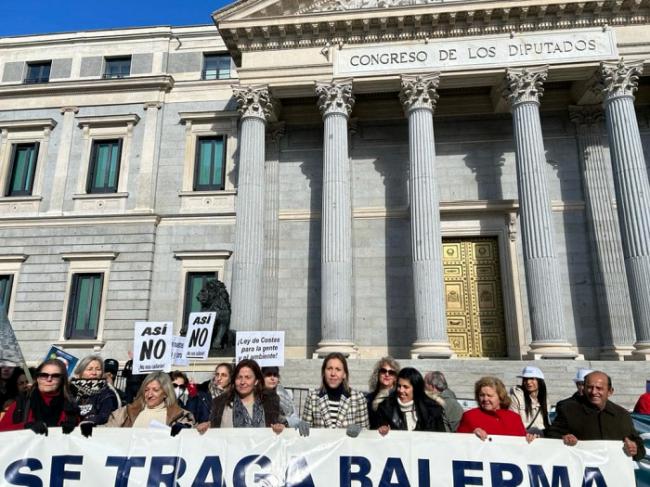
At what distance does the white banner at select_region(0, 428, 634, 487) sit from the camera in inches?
190

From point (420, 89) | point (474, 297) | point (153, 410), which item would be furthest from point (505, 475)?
point (420, 89)

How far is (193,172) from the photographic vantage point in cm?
2119

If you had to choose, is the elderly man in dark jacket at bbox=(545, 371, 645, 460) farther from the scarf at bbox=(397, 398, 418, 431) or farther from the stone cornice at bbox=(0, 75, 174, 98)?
the stone cornice at bbox=(0, 75, 174, 98)

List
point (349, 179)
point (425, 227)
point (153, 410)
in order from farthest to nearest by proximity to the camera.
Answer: point (349, 179) → point (425, 227) → point (153, 410)

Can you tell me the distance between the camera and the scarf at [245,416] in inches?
200

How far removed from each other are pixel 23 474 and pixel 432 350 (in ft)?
39.3

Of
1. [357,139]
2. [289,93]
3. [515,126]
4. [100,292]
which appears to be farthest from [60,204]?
[515,126]

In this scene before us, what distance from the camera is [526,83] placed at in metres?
17.2

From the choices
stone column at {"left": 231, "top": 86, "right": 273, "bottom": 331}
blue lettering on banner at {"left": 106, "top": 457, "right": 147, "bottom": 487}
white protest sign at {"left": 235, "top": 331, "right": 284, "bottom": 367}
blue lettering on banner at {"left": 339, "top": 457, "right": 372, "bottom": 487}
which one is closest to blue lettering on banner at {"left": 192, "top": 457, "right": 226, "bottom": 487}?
blue lettering on banner at {"left": 106, "top": 457, "right": 147, "bottom": 487}

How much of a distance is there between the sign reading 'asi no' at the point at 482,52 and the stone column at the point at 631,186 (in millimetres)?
971

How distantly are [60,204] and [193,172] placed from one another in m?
5.67

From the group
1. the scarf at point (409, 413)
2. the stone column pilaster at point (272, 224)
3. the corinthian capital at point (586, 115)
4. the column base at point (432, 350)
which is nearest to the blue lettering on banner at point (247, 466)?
the scarf at point (409, 413)

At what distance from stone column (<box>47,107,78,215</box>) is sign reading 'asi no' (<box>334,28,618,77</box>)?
40.0ft

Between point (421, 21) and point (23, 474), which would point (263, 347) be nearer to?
point (23, 474)
